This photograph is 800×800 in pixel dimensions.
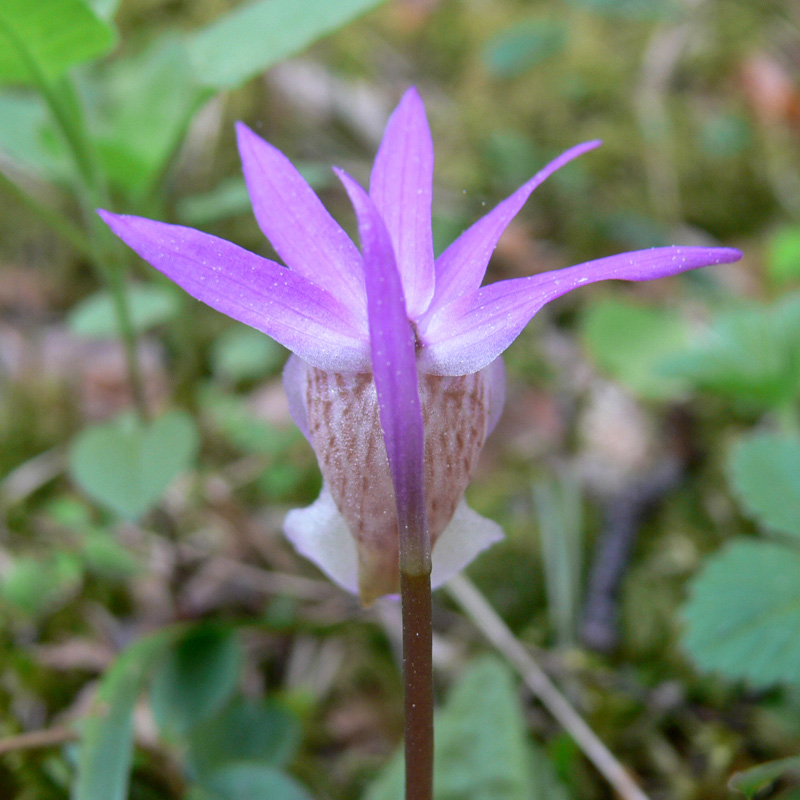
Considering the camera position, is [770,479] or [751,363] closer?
[770,479]

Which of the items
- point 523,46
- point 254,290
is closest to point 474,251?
point 254,290

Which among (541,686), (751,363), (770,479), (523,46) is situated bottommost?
(541,686)

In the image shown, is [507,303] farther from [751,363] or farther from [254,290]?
[751,363]

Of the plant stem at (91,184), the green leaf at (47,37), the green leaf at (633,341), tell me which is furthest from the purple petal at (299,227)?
the green leaf at (633,341)

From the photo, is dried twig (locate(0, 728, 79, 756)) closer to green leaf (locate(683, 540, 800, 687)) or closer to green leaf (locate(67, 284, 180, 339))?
green leaf (locate(67, 284, 180, 339))

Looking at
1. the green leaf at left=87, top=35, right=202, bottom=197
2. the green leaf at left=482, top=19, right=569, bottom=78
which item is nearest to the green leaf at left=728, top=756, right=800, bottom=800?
the green leaf at left=87, top=35, right=202, bottom=197

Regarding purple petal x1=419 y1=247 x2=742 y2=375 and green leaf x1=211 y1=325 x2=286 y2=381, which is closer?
purple petal x1=419 y1=247 x2=742 y2=375
